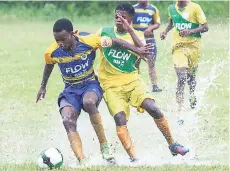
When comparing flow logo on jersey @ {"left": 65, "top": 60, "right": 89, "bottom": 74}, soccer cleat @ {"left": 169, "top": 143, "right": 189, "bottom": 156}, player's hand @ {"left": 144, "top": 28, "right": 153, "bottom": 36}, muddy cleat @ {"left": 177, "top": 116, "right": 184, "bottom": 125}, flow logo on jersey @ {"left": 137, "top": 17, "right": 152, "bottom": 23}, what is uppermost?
flow logo on jersey @ {"left": 65, "top": 60, "right": 89, "bottom": 74}

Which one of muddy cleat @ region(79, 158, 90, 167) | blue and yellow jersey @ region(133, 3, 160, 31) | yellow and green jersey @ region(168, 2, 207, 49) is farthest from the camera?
blue and yellow jersey @ region(133, 3, 160, 31)

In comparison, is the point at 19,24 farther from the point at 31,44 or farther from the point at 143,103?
the point at 143,103

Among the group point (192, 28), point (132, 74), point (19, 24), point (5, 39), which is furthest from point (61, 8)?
point (132, 74)

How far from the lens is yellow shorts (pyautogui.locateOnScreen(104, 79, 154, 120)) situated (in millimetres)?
7988

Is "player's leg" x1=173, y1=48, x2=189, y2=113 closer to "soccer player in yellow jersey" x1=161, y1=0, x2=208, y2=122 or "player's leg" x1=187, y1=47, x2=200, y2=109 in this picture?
"soccer player in yellow jersey" x1=161, y1=0, x2=208, y2=122

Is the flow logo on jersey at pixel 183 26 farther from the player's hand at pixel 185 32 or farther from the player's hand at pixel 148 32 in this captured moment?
the player's hand at pixel 148 32

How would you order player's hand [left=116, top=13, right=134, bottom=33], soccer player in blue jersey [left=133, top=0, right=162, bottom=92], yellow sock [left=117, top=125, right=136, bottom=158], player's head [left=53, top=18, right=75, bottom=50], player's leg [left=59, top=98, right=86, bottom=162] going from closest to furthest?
1. player's leg [left=59, top=98, right=86, bottom=162]
2. player's head [left=53, top=18, right=75, bottom=50]
3. yellow sock [left=117, top=125, right=136, bottom=158]
4. player's hand [left=116, top=13, right=134, bottom=33]
5. soccer player in blue jersey [left=133, top=0, right=162, bottom=92]

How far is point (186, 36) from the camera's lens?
11211 mm

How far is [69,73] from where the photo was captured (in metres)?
7.81

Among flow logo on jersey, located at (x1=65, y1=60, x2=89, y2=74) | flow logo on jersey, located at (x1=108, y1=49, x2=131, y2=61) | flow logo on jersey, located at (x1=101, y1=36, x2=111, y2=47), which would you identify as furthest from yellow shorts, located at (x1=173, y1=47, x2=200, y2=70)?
flow logo on jersey, located at (x1=65, y1=60, x2=89, y2=74)

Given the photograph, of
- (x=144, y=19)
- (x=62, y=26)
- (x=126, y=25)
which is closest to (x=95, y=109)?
(x=62, y=26)

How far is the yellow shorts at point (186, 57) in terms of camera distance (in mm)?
10984

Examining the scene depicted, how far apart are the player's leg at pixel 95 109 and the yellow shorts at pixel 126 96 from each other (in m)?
0.24

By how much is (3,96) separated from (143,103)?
210 inches
